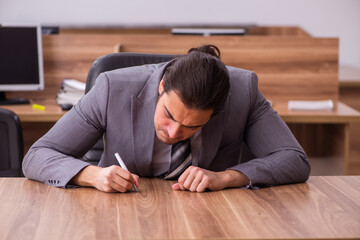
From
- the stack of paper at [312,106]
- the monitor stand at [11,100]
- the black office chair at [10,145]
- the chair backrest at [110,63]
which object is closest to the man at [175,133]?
the chair backrest at [110,63]

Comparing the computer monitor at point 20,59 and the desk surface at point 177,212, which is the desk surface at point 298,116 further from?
the desk surface at point 177,212

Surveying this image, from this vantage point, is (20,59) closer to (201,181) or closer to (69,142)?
(69,142)

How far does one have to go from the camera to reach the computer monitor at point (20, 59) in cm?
282

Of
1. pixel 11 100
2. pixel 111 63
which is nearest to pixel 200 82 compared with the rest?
pixel 111 63

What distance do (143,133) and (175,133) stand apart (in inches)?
7.5

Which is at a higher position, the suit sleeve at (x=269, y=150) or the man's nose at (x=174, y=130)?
the man's nose at (x=174, y=130)

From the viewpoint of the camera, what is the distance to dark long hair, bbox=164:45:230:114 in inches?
48.9

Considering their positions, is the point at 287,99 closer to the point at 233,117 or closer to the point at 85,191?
the point at 233,117

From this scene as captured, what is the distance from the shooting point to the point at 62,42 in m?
2.89

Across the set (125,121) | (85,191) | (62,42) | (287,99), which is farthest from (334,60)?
(85,191)

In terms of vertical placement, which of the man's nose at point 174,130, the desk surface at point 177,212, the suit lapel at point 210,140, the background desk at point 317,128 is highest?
the man's nose at point 174,130

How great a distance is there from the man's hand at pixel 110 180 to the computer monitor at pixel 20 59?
1.66 meters

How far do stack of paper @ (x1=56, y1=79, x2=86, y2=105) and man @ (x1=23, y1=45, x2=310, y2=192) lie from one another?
1188 millimetres

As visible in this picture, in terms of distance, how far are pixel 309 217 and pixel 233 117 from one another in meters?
0.49
